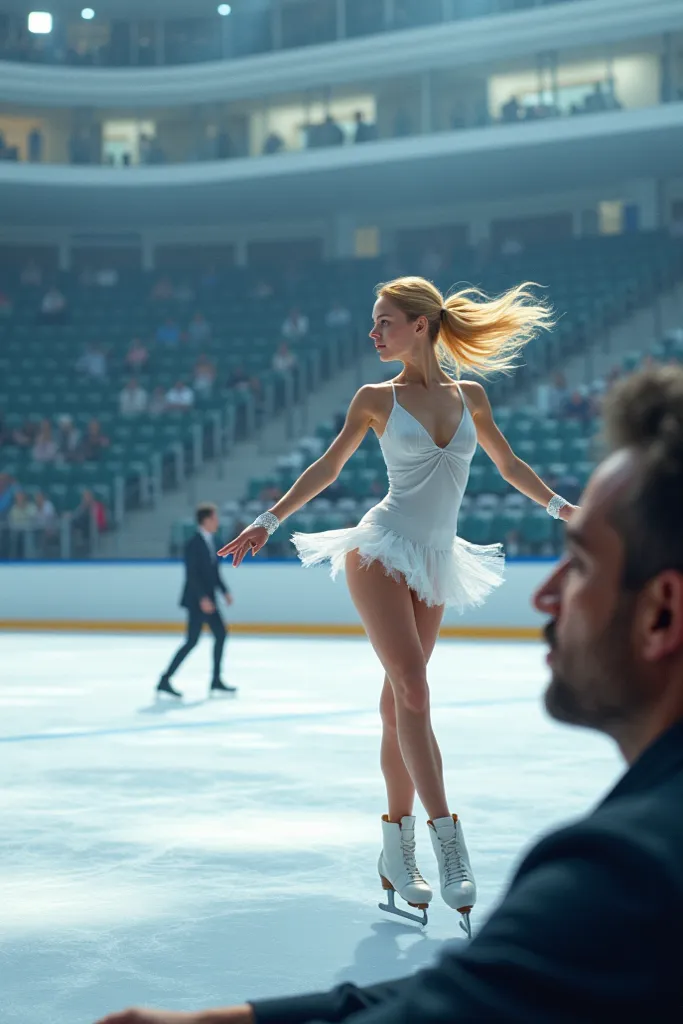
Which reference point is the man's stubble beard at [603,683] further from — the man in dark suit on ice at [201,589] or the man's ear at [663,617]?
the man in dark suit on ice at [201,589]

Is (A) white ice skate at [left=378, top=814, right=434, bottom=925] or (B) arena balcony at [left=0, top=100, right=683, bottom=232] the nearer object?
(A) white ice skate at [left=378, top=814, right=434, bottom=925]

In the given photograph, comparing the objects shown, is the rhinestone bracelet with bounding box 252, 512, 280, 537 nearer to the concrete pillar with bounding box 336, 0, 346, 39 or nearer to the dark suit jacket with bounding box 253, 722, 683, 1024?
the dark suit jacket with bounding box 253, 722, 683, 1024

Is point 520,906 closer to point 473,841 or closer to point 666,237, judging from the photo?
point 473,841

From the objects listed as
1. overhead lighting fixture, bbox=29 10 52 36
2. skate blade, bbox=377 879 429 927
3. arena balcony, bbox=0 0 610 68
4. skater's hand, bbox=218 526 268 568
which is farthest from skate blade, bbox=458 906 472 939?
overhead lighting fixture, bbox=29 10 52 36

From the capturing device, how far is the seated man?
0.87 metres

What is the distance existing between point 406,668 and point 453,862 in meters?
0.55

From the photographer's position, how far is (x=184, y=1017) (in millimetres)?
1223

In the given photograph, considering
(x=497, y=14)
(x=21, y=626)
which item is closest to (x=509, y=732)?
(x=21, y=626)

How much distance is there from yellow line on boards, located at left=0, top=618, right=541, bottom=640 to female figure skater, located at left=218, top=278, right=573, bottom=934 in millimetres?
11022

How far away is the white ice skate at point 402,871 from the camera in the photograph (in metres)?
3.93

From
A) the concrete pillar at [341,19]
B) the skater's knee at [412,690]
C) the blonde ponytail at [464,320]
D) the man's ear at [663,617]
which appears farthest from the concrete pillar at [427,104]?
the man's ear at [663,617]

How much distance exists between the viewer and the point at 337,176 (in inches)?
1091

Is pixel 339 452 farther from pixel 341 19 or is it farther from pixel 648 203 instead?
pixel 341 19

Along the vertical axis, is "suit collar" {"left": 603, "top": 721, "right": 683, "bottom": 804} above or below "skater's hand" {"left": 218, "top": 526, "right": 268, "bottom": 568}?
above
